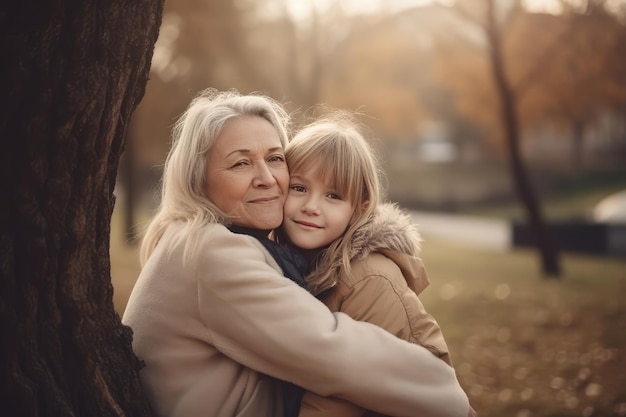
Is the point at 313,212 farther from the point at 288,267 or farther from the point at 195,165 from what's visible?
the point at 195,165

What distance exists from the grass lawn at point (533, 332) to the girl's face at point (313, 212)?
4052mm

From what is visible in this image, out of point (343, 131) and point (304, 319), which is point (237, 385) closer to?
point (304, 319)

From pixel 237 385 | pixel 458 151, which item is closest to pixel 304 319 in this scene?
pixel 237 385

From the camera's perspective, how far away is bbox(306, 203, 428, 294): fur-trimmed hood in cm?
296

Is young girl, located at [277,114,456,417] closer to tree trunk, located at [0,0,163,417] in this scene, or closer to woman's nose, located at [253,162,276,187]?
woman's nose, located at [253,162,276,187]

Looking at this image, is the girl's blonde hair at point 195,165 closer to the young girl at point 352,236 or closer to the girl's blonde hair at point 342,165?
the girl's blonde hair at point 342,165

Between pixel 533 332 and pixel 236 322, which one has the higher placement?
pixel 533 332

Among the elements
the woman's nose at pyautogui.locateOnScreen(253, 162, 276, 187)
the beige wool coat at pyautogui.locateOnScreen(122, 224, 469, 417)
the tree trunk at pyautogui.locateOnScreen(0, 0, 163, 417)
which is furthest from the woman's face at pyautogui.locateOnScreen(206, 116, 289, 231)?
the tree trunk at pyautogui.locateOnScreen(0, 0, 163, 417)

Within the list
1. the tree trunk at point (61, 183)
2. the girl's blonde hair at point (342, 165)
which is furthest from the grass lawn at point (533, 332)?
the tree trunk at point (61, 183)

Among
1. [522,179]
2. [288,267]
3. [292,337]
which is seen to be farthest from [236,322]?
[522,179]

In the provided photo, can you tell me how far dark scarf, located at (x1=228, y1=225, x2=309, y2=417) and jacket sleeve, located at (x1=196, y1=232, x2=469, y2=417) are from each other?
167 millimetres

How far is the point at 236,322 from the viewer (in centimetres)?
256

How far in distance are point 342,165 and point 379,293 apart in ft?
2.07

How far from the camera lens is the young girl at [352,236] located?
9.33ft
